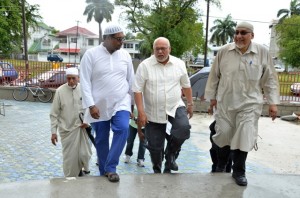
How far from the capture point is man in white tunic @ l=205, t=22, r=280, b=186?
3.17 meters

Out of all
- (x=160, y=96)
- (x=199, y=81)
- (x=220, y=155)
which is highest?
(x=160, y=96)

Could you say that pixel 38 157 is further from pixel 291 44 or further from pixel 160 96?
pixel 291 44

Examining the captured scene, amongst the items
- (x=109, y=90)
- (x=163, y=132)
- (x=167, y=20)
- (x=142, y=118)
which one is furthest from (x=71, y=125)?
(x=167, y=20)

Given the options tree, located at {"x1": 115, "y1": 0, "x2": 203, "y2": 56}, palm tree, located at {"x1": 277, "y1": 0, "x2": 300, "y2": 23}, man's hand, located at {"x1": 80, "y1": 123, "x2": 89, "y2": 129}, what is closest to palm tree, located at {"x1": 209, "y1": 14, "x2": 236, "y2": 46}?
palm tree, located at {"x1": 277, "y1": 0, "x2": 300, "y2": 23}

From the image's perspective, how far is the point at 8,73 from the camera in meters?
13.3

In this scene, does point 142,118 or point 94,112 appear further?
point 142,118

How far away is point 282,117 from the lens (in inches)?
424

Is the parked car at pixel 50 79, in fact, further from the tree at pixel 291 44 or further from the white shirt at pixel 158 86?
the tree at pixel 291 44

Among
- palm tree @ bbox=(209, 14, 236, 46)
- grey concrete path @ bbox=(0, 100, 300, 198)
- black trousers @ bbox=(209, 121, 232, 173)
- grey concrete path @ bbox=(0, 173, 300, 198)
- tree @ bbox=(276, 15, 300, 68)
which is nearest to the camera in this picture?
grey concrete path @ bbox=(0, 173, 300, 198)

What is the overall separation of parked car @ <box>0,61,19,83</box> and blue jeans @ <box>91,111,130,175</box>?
1111cm

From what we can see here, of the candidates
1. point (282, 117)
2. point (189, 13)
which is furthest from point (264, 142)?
point (189, 13)

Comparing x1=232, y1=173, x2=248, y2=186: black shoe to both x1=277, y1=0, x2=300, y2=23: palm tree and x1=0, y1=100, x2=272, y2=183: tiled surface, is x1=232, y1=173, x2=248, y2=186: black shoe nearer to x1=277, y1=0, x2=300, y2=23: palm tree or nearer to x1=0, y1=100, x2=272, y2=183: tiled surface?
x1=0, y1=100, x2=272, y2=183: tiled surface

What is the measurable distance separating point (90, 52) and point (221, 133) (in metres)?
1.58

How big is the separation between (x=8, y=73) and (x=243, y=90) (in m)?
12.2
